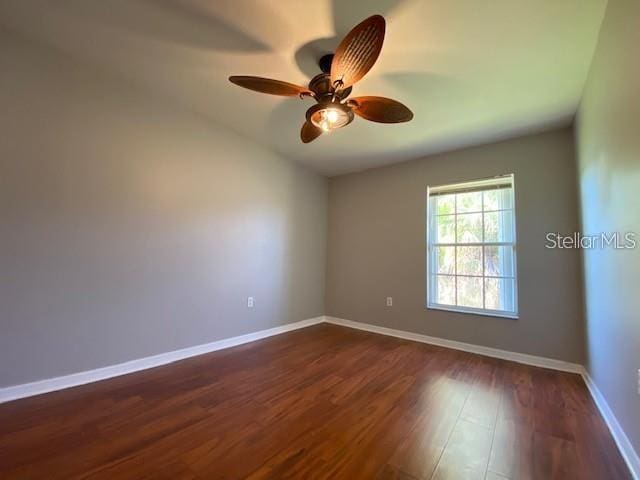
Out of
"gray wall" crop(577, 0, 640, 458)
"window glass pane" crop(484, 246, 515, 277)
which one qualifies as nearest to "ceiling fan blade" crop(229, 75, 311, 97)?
"gray wall" crop(577, 0, 640, 458)

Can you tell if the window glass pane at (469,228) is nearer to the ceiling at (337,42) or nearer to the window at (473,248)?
the window at (473,248)

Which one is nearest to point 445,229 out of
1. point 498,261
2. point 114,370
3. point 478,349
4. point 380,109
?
point 498,261

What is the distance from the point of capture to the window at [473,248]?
3170mm

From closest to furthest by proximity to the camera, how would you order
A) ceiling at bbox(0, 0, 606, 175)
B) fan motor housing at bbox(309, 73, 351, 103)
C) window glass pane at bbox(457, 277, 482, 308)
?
ceiling at bbox(0, 0, 606, 175), fan motor housing at bbox(309, 73, 351, 103), window glass pane at bbox(457, 277, 482, 308)

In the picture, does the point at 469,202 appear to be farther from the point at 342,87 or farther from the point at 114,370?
the point at 114,370

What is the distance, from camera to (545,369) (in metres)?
2.74

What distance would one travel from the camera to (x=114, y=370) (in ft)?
7.75

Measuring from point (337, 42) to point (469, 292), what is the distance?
3.03 metres

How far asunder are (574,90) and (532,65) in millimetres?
604

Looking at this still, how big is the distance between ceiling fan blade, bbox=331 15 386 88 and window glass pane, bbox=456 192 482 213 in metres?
2.43

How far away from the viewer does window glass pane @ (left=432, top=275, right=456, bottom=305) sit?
11.6 ft

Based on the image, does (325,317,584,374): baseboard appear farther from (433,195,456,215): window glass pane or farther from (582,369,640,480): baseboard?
(433,195,456,215): window glass pane

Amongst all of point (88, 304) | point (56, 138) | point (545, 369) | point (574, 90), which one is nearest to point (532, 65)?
point (574, 90)

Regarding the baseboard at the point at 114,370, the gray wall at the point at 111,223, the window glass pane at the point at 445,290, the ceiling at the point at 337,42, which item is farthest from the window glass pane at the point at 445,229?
the baseboard at the point at 114,370
